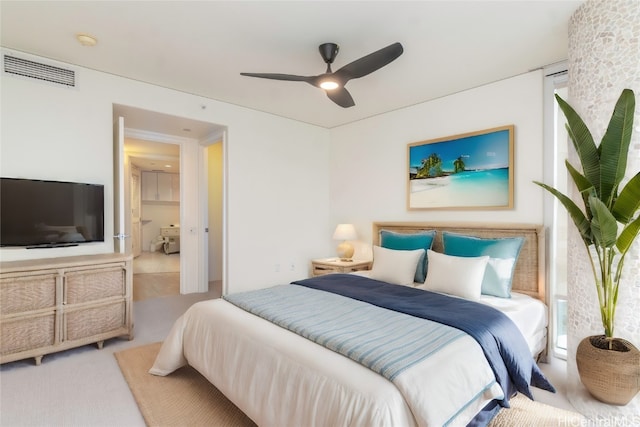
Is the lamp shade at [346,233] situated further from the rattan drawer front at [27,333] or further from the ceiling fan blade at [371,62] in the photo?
the rattan drawer front at [27,333]

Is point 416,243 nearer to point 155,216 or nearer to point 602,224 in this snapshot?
point 602,224

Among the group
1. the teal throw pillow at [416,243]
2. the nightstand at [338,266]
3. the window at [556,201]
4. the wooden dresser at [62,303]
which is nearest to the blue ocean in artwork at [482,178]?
the window at [556,201]

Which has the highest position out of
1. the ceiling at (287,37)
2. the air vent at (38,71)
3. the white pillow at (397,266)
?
the ceiling at (287,37)

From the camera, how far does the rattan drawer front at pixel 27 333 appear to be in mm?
2529

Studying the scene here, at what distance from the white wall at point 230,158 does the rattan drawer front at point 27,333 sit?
624 millimetres

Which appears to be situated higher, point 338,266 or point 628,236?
point 628,236

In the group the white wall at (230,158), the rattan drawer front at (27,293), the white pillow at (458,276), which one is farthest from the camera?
the white wall at (230,158)

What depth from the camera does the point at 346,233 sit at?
4.52 m

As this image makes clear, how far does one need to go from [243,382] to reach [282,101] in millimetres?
3231

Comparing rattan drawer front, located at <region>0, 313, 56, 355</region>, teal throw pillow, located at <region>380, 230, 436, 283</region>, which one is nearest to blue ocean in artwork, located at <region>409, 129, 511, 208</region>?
teal throw pillow, located at <region>380, 230, 436, 283</region>

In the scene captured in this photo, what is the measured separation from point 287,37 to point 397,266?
2276mm

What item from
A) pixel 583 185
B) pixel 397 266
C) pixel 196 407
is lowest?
pixel 196 407

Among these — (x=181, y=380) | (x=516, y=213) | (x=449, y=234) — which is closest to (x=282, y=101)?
(x=449, y=234)

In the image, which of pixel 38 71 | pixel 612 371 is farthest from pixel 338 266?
pixel 38 71
